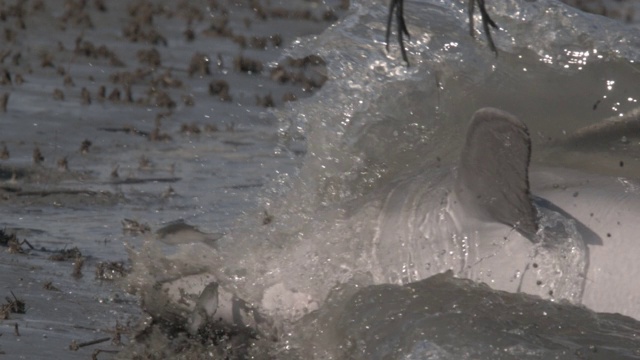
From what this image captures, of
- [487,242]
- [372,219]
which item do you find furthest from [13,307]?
[487,242]

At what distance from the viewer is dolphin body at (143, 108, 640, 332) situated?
13.5 feet

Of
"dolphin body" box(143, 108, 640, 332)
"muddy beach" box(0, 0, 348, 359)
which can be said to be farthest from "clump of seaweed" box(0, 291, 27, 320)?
"dolphin body" box(143, 108, 640, 332)

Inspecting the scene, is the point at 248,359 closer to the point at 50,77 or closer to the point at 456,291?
the point at 456,291

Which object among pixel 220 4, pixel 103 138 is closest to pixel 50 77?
A: pixel 103 138

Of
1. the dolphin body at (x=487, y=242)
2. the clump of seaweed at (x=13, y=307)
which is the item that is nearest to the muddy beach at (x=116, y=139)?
the clump of seaweed at (x=13, y=307)

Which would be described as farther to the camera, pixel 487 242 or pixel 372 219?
pixel 372 219

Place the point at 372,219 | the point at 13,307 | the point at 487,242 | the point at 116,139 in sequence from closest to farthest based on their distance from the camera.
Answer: the point at 487,242 → the point at 372,219 → the point at 13,307 → the point at 116,139

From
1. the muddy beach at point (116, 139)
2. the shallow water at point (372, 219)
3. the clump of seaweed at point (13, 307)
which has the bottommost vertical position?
the muddy beach at point (116, 139)

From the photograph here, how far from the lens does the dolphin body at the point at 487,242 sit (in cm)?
411

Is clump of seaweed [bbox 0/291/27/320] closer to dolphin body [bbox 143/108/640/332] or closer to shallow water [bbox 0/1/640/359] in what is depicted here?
shallow water [bbox 0/1/640/359]

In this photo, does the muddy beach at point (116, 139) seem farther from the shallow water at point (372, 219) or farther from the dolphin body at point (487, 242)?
the dolphin body at point (487, 242)

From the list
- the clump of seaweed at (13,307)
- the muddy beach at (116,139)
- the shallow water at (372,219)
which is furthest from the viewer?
the muddy beach at (116,139)

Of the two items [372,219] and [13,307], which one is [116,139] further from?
[372,219]

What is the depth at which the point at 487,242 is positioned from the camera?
426cm
